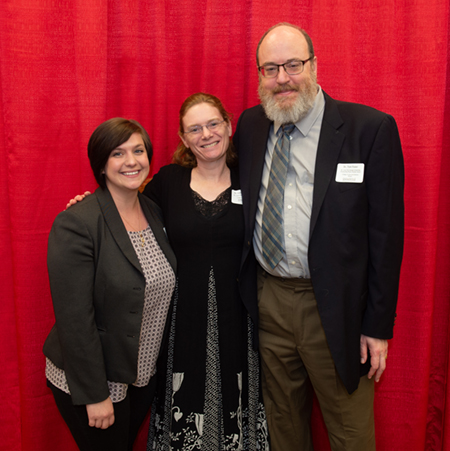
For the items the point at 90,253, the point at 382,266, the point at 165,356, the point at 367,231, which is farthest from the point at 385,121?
the point at 165,356

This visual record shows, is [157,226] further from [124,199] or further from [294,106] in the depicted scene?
[294,106]

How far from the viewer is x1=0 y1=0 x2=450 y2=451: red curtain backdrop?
197 centimetres

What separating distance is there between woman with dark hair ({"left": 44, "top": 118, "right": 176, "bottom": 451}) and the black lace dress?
12cm

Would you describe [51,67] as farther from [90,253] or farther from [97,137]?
[90,253]

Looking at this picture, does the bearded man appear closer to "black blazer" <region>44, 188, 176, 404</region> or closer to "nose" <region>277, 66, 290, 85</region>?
"nose" <region>277, 66, 290, 85</region>

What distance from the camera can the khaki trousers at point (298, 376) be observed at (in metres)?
1.82

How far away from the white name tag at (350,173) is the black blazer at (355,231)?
2cm

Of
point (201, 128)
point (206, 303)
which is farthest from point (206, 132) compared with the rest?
point (206, 303)

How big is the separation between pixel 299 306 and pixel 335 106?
2.81ft

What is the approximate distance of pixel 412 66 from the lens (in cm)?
203

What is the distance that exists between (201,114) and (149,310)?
87 centimetres

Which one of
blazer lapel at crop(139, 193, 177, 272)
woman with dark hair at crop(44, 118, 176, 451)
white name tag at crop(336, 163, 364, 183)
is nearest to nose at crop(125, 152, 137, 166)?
woman with dark hair at crop(44, 118, 176, 451)

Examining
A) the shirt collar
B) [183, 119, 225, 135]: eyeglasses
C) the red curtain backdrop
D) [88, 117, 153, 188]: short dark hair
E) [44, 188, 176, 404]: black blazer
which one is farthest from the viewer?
the red curtain backdrop

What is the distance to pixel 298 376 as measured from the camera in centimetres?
198
